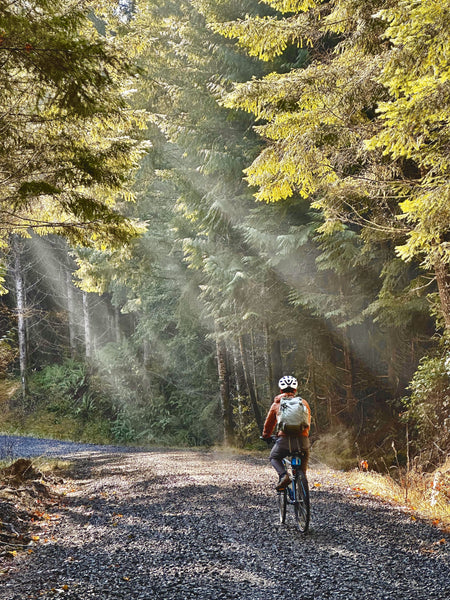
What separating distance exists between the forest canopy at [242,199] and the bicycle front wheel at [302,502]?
263 cm

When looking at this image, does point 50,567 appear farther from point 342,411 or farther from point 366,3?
point 342,411

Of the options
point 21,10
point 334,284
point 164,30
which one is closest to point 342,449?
point 334,284

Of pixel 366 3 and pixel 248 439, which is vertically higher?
pixel 366 3

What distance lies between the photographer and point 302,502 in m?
5.52

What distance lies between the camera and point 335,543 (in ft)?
16.7

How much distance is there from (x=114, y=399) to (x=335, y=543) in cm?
2045

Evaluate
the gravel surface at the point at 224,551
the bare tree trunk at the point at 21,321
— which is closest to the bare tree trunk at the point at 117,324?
the bare tree trunk at the point at 21,321

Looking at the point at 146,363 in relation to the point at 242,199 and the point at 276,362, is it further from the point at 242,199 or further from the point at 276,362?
the point at 242,199

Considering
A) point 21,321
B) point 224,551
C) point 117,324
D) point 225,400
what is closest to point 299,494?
point 224,551

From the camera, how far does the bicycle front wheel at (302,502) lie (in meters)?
5.47

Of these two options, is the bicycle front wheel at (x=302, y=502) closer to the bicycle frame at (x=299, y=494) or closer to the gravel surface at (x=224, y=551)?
the bicycle frame at (x=299, y=494)

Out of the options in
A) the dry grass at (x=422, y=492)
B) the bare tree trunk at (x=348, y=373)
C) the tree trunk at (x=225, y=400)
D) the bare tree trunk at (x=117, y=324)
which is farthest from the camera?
the bare tree trunk at (x=117, y=324)

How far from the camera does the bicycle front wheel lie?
5.47 meters

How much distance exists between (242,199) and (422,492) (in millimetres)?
9537
